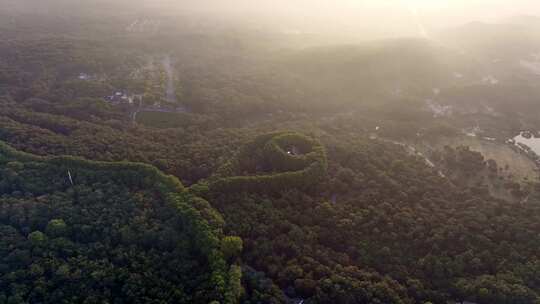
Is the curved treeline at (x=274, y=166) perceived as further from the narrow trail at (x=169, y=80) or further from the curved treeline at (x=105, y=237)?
the narrow trail at (x=169, y=80)

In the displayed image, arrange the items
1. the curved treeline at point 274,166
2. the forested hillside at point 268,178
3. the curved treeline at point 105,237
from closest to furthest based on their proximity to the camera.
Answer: the curved treeline at point 105,237
the forested hillside at point 268,178
the curved treeline at point 274,166

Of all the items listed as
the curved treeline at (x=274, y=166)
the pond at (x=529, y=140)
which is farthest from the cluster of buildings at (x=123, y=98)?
the pond at (x=529, y=140)

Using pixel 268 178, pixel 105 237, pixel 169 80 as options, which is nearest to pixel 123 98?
pixel 169 80

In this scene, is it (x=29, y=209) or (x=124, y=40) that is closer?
(x=29, y=209)

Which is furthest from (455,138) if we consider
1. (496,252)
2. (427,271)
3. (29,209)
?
(29,209)

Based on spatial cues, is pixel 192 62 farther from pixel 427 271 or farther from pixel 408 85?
pixel 427 271

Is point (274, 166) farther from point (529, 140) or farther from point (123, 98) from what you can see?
point (529, 140)
